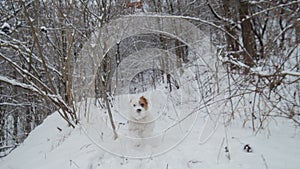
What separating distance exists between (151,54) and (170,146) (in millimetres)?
2911

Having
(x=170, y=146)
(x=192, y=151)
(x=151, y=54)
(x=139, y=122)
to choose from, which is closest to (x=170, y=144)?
(x=170, y=146)

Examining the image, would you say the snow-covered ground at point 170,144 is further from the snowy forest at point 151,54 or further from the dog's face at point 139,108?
the dog's face at point 139,108

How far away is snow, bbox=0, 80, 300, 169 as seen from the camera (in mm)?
2537

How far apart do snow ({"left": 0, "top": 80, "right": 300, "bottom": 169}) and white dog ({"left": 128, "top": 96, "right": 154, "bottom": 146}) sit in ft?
0.34

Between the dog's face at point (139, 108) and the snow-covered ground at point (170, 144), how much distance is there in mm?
321

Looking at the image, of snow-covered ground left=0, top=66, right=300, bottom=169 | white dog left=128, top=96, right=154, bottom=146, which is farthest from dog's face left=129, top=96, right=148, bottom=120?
snow-covered ground left=0, top=66, right=300, bottom=169

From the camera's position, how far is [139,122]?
345 cm

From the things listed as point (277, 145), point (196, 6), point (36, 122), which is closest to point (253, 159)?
point (277, 145)

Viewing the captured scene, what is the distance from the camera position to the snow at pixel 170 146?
8.32 feet

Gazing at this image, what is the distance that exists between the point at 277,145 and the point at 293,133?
1.46 feet

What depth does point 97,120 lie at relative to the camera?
4242 mm

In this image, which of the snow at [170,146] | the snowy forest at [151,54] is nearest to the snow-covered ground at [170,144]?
the snow at [170,146]

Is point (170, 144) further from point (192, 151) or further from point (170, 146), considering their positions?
point (192, 151)

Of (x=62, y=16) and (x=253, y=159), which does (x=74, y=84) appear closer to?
(x=62, y=16)
